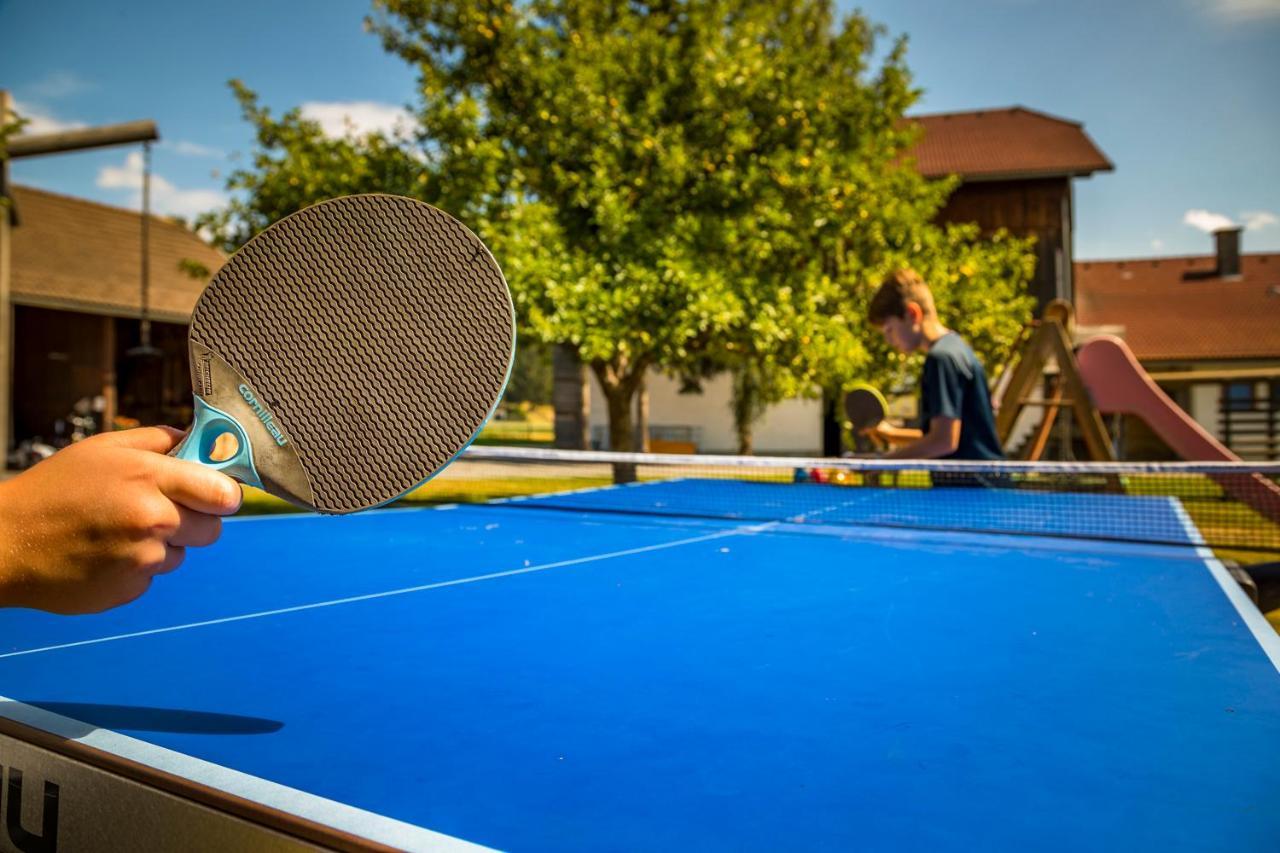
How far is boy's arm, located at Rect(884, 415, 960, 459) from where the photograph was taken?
6.16 metres

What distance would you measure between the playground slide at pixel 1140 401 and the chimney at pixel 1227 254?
2887 centimetres

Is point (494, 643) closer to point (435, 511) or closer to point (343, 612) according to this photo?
point (343, 612)

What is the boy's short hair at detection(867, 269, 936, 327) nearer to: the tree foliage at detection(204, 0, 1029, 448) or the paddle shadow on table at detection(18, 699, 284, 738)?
the tree foliage at detection(204, 0, 1029, 448)

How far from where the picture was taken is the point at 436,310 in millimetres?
1633

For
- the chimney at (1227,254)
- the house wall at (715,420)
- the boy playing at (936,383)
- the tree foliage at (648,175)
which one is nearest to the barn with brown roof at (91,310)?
the tree foliage at (648,175)

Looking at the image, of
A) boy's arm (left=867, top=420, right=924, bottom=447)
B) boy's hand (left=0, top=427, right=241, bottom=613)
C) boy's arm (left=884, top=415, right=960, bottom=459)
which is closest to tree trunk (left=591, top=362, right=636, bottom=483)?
boy's arm (left=867, top=420, right=924, bottom=447)

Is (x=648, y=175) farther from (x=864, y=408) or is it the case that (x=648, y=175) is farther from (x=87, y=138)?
(x=87, y=138)

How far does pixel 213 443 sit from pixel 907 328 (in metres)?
5.72

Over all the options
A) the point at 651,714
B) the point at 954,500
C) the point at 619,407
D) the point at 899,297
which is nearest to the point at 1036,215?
the point at 619,407

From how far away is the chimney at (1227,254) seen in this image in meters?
33.2

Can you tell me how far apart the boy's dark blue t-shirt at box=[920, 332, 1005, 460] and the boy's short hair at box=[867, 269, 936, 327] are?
0.30 m

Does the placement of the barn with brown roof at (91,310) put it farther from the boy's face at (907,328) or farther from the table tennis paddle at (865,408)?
A: the boy's face at (907,328)

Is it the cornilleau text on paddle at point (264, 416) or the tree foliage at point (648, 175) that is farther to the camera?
the tree foliage at point (648, 175)

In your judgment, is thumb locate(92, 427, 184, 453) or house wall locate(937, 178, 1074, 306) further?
house wall locate(937, 178, 1074, 306)
